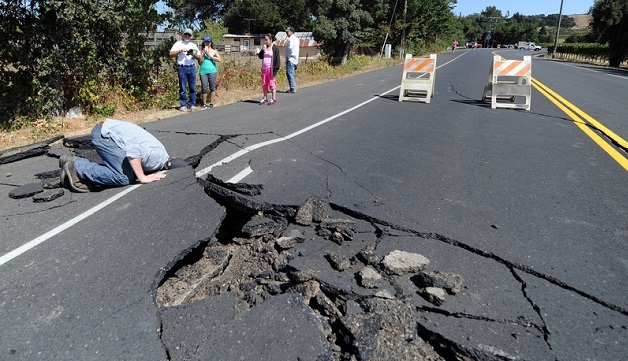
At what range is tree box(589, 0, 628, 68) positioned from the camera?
34491 mm

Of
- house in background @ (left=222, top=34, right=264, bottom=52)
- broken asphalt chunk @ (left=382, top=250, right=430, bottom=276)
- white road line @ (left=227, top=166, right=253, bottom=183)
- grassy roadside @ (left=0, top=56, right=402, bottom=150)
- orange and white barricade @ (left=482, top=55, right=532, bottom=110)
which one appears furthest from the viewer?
house in background @ (left=222, top=34, right=264, bottom=52)

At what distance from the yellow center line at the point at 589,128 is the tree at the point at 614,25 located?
1117 inches

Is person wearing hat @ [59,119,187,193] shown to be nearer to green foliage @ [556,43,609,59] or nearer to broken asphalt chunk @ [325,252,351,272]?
broken asphalt chunk @ [325,252,351,272]

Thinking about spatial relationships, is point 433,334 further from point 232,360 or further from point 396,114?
point 396,114

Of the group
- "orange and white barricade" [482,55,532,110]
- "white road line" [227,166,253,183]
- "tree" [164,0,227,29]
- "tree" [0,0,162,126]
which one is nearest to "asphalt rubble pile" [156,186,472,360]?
"white road line" [227,166,253,183]

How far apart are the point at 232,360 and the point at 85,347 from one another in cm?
87

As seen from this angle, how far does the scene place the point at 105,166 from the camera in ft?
15.9

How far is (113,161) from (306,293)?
3089 millimetres

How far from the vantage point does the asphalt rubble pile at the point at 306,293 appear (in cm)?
241

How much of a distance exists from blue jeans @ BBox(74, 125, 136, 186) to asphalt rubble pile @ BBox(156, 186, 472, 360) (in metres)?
1.69

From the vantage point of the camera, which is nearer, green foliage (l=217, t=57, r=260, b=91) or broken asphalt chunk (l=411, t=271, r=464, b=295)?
broken asphalt chunk (l=411, t=271, r=464, b=295)

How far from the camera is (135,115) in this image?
9.87 metres

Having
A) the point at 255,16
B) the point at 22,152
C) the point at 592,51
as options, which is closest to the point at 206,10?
the point at 255,16

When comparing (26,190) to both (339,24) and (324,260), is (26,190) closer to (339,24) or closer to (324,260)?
(324,260)
